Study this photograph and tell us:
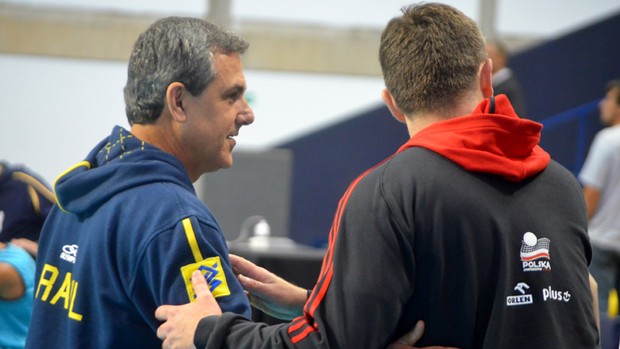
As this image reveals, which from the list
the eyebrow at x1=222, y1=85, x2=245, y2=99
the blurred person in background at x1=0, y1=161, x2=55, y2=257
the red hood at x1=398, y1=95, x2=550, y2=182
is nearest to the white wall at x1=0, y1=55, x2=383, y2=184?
the blurred person in background at x1=0, y1=161, x2=55, y2=257

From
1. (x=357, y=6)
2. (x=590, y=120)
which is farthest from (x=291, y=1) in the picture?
(x=590, y=120)

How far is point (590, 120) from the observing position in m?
7.66

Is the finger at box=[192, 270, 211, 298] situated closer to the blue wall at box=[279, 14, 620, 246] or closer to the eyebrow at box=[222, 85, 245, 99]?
the eyebrow at box=[222, 85, 245, 99]

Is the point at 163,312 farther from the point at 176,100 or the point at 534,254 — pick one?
the point at 534,254

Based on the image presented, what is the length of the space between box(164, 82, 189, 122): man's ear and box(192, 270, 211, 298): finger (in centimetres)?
33

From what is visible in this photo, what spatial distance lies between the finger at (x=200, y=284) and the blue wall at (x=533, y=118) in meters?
5.91

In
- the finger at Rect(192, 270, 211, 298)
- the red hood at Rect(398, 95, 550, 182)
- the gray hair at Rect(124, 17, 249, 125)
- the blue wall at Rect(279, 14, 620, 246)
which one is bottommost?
the blue wall at Rect(279, 14, 620, 246)

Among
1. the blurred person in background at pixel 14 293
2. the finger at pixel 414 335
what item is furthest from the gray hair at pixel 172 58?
the blurred person in background at pixel 14 293

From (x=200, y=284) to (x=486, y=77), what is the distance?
0.60 metres

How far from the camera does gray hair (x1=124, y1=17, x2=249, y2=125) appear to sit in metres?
1.73

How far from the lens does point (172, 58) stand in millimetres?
1731

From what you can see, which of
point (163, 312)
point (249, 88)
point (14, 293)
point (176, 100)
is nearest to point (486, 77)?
point (176, 100)

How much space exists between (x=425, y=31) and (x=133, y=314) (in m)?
0.70

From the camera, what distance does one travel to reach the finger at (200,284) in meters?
1.55
